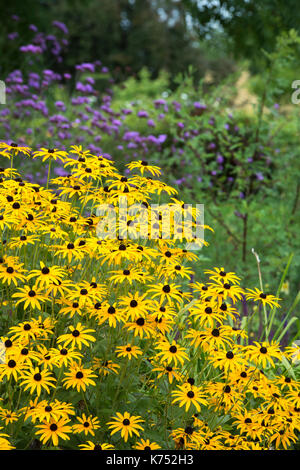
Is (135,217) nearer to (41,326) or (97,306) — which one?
(97,306)

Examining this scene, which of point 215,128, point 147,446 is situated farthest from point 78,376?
point 215,128

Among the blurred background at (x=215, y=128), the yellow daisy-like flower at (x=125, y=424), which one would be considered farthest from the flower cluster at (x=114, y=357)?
the blurred background at (x=215, y=128)

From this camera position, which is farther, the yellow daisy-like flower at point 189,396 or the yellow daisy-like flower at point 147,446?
the yellow daisy-like flower at point 189,396

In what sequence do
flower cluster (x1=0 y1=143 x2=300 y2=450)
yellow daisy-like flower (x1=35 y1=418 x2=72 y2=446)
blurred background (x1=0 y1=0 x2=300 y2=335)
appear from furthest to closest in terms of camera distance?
1. blurred background (x1=0 y1=0 x2=300 y2=335)
2. flower cluster (x1=0 y1=143 x2=300 y2=450)
3. yellow daisy-like flower (x1=35 y1=418 x2=72 y2=446)

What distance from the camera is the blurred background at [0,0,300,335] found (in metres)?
5.44

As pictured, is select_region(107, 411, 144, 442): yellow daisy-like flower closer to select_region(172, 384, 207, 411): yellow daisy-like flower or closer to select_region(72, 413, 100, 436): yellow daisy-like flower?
select_region(72, 413, 100, 436): yellow daisy-like flower

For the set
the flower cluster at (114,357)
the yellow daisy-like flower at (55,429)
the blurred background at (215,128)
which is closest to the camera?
the yellow daisy-like flower at (55,429)

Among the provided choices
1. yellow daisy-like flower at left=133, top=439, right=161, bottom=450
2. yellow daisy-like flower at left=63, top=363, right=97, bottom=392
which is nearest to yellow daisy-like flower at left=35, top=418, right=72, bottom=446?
yellow daisy-like flower at left=63, top=363, right=97, bottom=392

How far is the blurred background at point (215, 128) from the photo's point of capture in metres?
5.44

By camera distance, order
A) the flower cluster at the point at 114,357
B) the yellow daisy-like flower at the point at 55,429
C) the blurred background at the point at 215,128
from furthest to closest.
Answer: the blurred background at the point at 215,128 < the flower cluster at the point at 114,357 < the yellow daisy-like flower at the point at 55,429

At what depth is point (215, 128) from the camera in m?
6.53

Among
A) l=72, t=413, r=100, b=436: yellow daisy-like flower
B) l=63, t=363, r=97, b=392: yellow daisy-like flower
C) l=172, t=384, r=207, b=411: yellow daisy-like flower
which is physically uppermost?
l=63, t=363, r=97, b=392: yellow daisy-like flower

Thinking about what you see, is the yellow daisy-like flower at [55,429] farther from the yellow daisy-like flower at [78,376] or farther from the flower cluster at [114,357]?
the yellow daisy-like flower at [78,376]

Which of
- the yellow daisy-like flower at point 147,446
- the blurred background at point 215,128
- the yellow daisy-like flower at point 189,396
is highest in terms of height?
the blurred background at point 215,128
